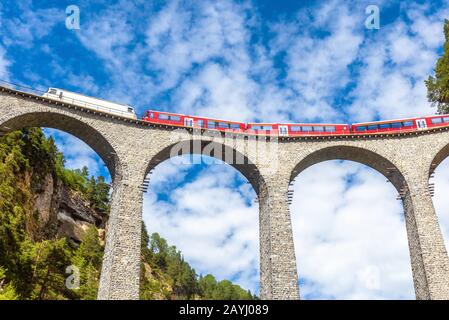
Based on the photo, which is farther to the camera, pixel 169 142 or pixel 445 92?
pixel 445 92

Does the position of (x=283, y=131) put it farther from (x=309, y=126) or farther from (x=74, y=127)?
(x=74, y=127)

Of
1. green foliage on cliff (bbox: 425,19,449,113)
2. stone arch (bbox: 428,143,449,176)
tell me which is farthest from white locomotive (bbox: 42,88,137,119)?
green foliage on cliff (bbox: 425,19,449,113)

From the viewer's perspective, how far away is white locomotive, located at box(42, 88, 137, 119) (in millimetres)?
31509

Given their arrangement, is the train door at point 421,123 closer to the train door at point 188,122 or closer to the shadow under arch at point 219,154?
the shadow under arch at point 219,154

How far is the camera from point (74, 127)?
31531 millimetres

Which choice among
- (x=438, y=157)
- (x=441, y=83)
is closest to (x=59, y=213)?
(x=438, y=157)

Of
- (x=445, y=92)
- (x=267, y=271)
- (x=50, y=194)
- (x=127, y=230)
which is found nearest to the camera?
(x=127, y=230)

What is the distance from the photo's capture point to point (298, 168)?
3497 cm

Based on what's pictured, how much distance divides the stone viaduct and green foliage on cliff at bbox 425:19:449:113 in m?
8.37

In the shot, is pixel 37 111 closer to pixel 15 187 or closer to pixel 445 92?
pixel 15 187

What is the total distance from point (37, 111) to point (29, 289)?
41.0 ft

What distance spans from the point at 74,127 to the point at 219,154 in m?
11.1

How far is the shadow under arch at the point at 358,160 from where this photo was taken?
34.8 meters

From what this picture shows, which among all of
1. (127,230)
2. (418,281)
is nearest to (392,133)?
(418,281)
